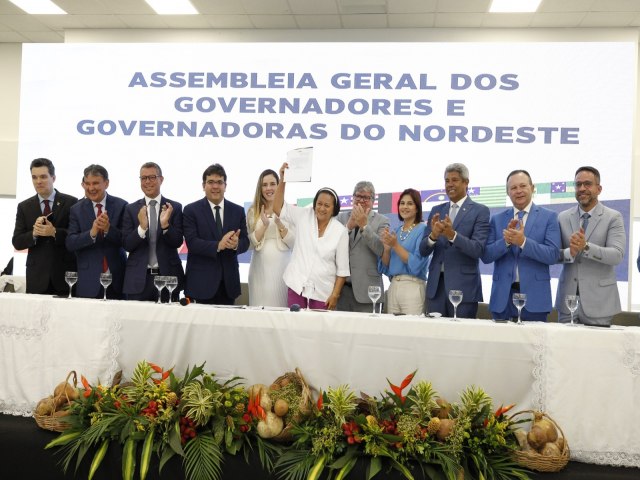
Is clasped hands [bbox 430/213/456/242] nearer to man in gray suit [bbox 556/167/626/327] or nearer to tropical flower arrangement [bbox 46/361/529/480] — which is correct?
man in gray suit [bbox 556/167/626/327]

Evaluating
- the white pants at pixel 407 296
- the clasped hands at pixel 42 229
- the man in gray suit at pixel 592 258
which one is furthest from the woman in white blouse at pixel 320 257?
the clasped hands at pixel 42 229

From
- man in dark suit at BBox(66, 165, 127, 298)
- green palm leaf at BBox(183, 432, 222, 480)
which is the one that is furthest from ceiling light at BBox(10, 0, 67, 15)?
green palm leaf at BBox(183, 432, 222, 480)

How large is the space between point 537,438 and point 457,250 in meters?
1.45

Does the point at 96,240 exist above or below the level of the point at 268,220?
below

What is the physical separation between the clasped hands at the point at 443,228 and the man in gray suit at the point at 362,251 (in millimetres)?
429

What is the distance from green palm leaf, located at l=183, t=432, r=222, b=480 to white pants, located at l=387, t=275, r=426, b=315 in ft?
A: 5.30

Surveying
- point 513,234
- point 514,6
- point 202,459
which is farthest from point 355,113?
point 202,459

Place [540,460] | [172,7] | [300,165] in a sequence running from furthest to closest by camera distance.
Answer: [172,7], [300,165], [540,460]

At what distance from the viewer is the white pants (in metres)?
3.70

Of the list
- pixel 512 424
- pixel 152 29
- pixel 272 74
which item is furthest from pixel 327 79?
pixel 512 424

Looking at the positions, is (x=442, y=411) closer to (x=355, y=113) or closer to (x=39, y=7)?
(x=355, y=113)

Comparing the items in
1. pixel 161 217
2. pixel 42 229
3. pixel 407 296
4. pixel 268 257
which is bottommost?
pixel 407 296

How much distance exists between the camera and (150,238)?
152 inches

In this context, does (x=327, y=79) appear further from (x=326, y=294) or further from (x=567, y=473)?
(x=567, y=473)
